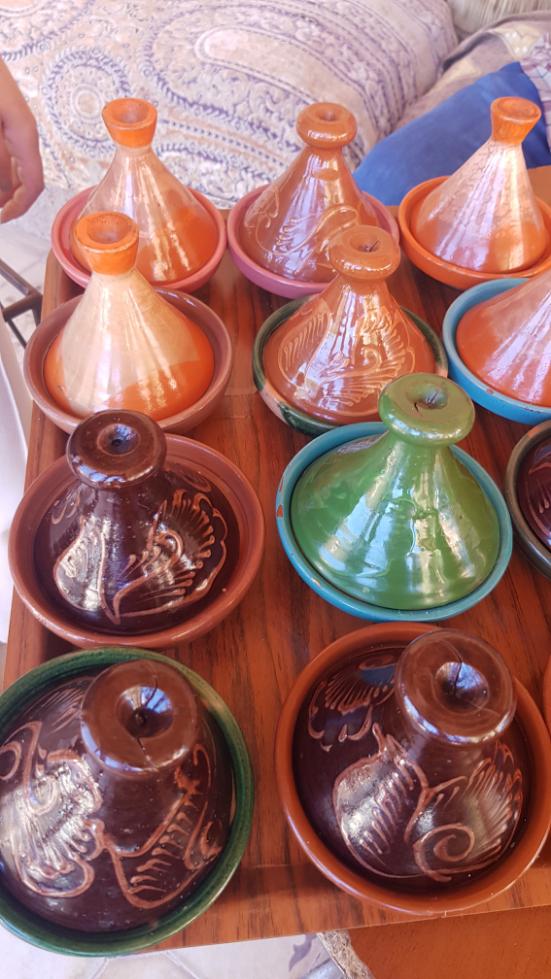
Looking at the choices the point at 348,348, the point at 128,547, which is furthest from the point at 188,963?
the point at 348,348

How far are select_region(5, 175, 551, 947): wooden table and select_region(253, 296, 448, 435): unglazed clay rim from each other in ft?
0.16

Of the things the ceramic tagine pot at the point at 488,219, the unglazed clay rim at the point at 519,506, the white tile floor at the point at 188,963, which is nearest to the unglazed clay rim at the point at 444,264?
the ceramic tagine pot at the point at 488,219

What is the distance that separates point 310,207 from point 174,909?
A: 72cm

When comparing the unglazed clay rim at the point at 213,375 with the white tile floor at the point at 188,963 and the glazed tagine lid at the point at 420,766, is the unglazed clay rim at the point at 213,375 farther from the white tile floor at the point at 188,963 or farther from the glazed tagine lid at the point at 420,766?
the white tile floor at the point at 188,963

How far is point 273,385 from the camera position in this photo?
80 cm

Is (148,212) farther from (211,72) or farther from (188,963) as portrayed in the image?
(188,963)

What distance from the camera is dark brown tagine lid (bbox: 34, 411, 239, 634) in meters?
0.57

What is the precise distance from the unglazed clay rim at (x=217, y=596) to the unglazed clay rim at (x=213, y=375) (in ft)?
0.17

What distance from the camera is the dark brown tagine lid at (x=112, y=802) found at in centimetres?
45

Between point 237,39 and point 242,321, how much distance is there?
108cm

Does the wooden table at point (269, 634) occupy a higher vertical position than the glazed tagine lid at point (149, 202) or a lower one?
lower

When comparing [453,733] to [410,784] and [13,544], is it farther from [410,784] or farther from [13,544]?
[13,544]

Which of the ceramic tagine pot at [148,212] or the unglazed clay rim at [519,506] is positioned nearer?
the unglazed clay rim at [519,506]

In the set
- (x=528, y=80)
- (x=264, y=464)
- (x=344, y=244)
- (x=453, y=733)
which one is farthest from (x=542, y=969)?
(x=528, y=80)
